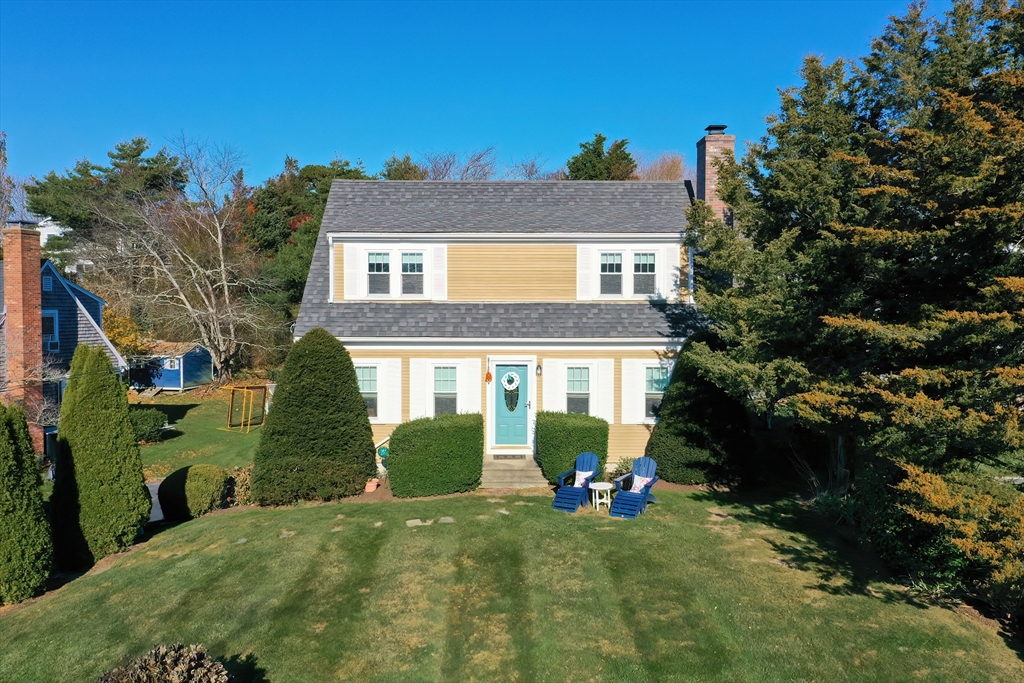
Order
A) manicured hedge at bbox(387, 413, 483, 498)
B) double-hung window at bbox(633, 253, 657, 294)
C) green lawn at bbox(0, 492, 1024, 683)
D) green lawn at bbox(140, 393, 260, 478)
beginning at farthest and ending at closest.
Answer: green lawn at bbox(140, 393, 260, 478), double-hung window at bbox(633, 253, 657, 294), manicured hedge at bbox(387, 413, 483, 498), green lawn at bbox(0, 492, 1024, 683)

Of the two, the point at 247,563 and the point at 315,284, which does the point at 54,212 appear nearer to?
the point at 315,284


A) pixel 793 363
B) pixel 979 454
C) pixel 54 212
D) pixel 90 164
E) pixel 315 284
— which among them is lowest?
pixel 979 454

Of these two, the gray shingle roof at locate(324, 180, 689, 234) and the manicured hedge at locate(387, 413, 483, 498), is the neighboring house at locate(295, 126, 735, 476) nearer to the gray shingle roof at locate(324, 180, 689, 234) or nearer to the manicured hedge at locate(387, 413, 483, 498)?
the gray shingle roof at locate(324, 180, 689, 234)

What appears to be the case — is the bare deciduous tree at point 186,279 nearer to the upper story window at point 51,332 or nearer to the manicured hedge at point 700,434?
the upper story window at point 51,332

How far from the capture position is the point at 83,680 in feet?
26.8

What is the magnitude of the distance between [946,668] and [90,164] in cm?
5842

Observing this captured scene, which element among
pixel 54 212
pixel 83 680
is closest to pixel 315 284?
pixel 83 680

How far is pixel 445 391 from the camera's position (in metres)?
17.3

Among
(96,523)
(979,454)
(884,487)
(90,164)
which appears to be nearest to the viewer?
(979,454)

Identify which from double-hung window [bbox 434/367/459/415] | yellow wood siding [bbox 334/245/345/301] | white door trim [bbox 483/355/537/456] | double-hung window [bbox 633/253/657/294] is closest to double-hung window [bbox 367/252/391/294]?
yellow wood siding [bbox 334/245/345/301]

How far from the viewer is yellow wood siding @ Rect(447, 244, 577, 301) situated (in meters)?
18.2

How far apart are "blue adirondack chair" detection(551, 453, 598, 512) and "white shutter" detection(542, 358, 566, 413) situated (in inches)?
105

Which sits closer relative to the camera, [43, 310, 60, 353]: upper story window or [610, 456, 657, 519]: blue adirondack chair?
[610, 456, 657, 519]: blue adirondack chair

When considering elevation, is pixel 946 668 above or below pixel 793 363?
below
